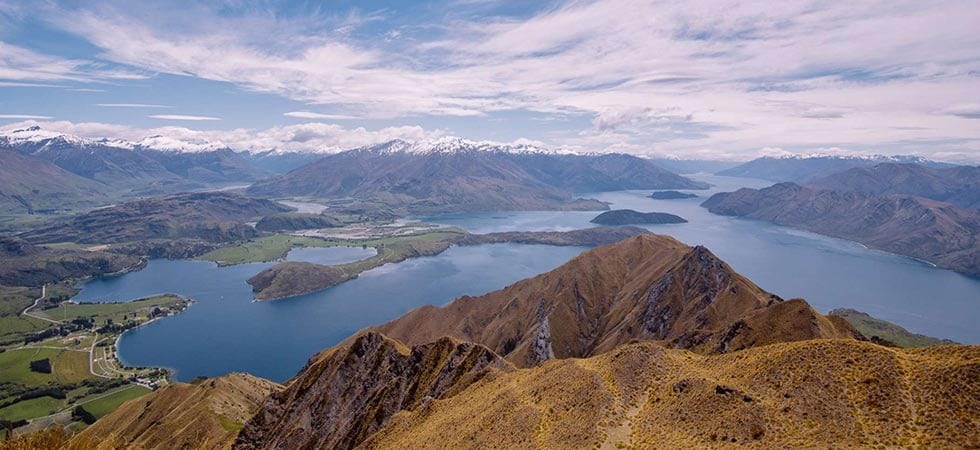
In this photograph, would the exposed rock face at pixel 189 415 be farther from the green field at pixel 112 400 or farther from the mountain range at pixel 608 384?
the green field at pixel 112 400

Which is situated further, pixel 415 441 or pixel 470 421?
pixel 415 441

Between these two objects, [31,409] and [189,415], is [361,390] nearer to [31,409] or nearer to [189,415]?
[189,415]

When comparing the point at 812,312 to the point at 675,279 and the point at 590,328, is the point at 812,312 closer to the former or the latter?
the point at 675,279

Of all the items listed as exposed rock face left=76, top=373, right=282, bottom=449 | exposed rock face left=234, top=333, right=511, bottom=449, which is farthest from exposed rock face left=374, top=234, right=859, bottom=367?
exposed rock face left=76, top=373, right=282, bottom=449

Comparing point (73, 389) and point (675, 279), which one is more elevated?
point (675, 279)

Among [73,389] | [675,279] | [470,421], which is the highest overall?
[470,421]

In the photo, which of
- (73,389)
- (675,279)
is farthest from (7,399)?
(675,279)
